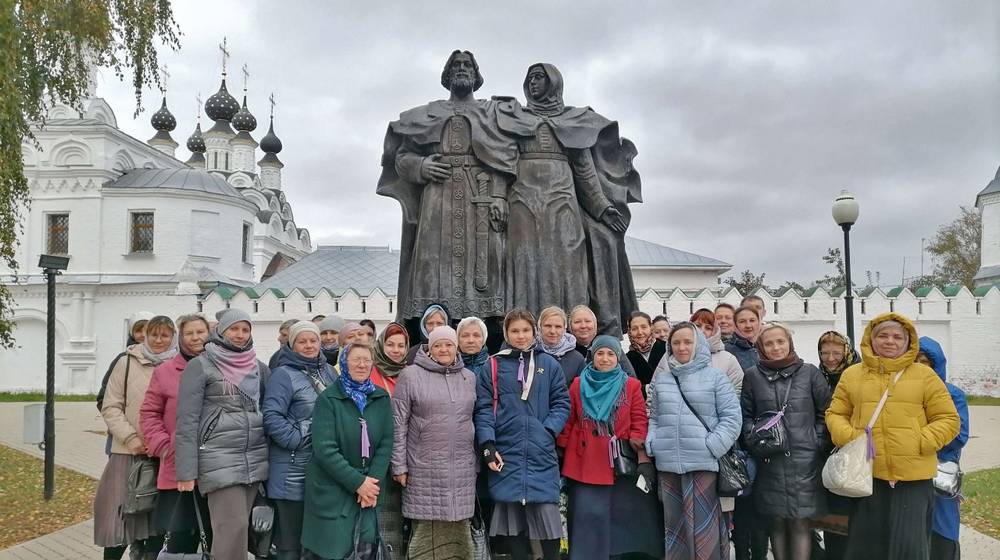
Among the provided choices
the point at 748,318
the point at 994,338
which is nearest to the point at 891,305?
the point at 994,338

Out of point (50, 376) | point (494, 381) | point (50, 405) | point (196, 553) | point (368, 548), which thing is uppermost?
point (494, 381)

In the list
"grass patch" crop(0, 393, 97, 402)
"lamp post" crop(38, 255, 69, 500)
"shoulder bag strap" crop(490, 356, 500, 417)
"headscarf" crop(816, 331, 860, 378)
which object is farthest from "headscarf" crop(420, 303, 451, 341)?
"grass patch" crop(0, 393, 97, 402)

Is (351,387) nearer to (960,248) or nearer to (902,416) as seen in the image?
(902,416)

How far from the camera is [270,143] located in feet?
169

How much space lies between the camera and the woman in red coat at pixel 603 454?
4129mm

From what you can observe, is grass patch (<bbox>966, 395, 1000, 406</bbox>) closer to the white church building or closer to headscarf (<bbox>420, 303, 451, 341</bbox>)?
the white church building

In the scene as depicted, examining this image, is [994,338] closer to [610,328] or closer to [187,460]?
[610,328]

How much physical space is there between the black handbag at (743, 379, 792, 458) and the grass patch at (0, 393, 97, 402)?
2470 centimetres

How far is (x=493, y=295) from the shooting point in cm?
527

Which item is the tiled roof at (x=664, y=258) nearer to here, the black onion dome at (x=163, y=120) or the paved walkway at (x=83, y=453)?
the paved walkway at (x=83, y=453)

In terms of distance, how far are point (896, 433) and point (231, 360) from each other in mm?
3407

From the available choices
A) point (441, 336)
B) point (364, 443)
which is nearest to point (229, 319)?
point (364, 443)

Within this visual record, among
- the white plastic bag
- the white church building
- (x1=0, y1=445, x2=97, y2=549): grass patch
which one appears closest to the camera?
the white plastic bag

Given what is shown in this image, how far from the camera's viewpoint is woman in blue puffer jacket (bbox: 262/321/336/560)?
405cm
